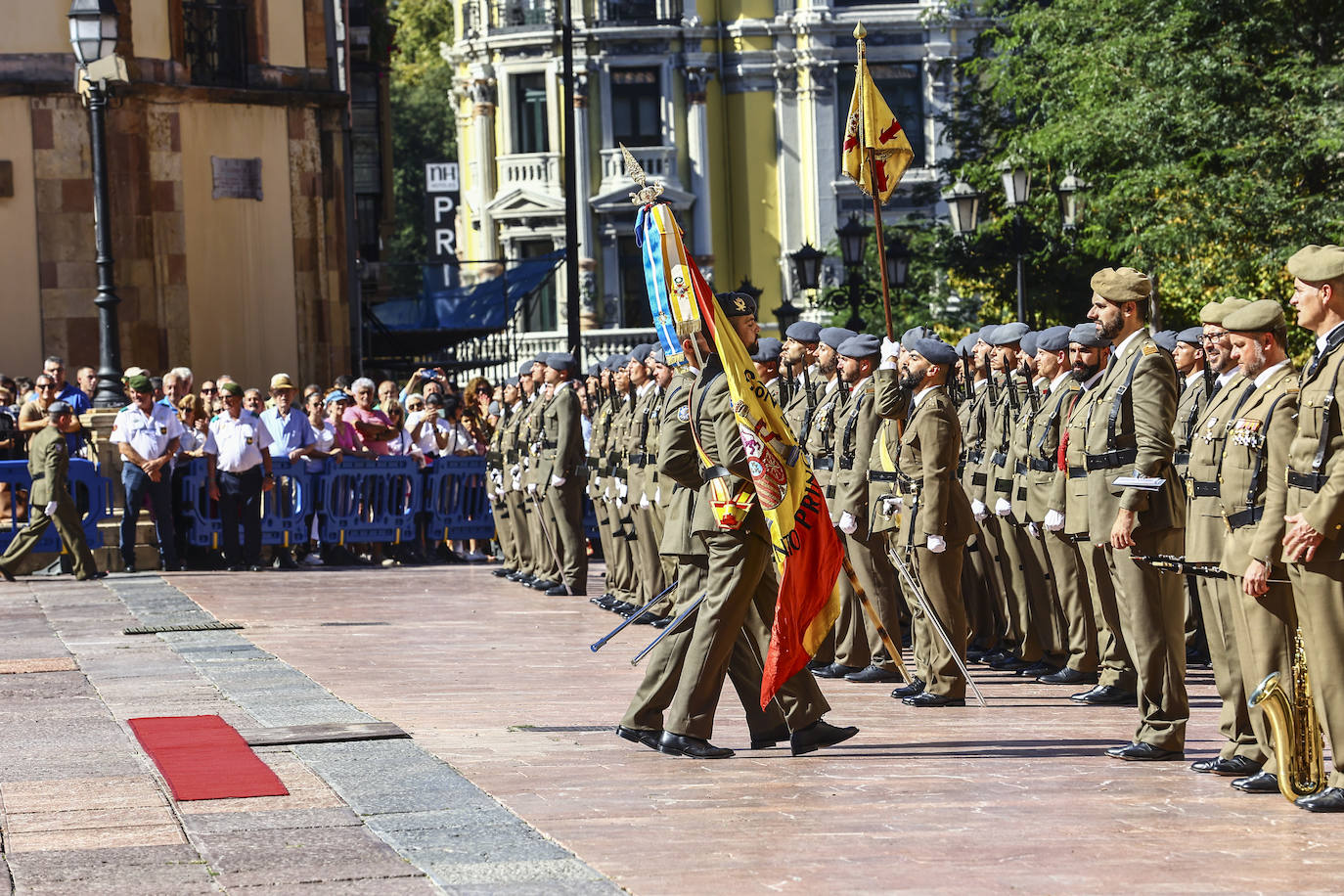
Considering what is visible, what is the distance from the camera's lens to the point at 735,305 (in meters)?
9.58

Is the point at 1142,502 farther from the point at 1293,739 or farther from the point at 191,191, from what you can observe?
the point at 191,191

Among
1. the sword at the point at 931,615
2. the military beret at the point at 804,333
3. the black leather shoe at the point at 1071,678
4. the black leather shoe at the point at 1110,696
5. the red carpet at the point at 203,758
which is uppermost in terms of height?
the military beret at the point at 804,333

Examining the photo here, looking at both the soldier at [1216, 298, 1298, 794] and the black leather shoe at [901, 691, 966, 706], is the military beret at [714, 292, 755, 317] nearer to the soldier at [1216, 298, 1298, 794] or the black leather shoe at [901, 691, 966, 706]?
the soldier at [1216, 298, 1298, 794]

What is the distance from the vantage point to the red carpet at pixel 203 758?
27.4 ft

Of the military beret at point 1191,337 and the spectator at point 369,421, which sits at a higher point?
the military beret at point 1191,337

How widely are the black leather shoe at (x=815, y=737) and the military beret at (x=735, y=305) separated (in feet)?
6.22

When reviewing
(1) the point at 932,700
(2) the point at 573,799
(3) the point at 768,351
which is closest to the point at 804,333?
(3) the point at 768,351

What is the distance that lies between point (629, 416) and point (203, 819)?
945cm

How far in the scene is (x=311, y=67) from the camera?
2673 cm

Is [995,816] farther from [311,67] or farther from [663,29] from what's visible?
[663,29]

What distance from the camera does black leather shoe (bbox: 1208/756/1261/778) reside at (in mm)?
8664

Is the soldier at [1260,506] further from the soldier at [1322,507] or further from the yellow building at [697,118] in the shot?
the yellow building at [697,118]

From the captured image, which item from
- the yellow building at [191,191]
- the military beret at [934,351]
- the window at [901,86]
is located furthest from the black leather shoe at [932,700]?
the window at [901,86]

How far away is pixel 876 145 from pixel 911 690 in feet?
11.9
